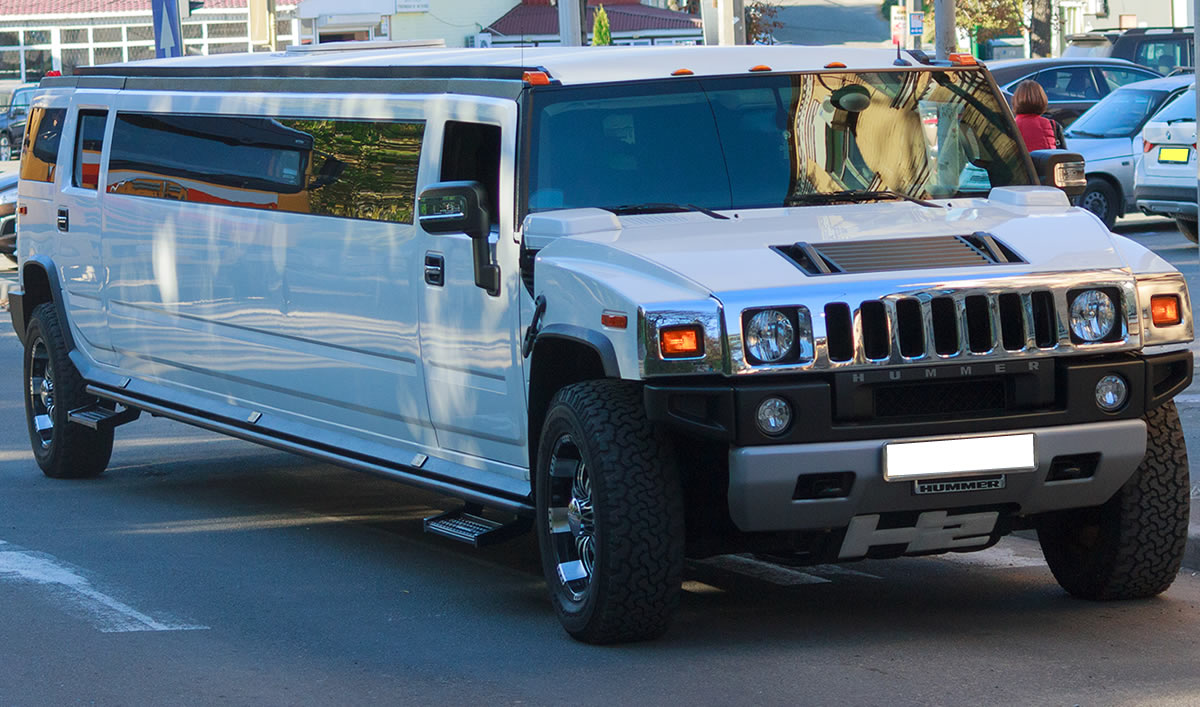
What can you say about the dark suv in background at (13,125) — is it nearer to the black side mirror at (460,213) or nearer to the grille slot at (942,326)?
the black side mirror at (460,213)

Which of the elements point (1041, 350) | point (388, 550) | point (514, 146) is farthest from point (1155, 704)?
point (388, 550)

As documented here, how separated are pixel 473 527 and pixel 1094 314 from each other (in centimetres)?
233

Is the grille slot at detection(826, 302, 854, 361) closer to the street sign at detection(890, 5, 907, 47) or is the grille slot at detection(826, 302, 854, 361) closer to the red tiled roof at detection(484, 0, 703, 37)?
the street sign at detection(890, 5, 907, 47)

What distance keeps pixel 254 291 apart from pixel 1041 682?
4.07 meters

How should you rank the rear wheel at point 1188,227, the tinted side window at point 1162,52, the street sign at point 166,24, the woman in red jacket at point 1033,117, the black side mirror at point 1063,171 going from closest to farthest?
1. the black side mirror at point 1063,171
2. the woman in red jacket at point 1033,117
3. the rear wheel at point 1188,227
4. the street sign at point 166,24
5. the tinted side window at point 1162,52

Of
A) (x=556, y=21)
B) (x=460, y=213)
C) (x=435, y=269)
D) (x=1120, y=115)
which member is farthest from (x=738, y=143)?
(x=556, y=21)

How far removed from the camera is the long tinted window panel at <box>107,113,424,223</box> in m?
7.52

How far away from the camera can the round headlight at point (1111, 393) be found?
19.8ft

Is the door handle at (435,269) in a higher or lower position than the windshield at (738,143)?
lower

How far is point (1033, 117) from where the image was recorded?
13.8 metres

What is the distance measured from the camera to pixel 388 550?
8219mm

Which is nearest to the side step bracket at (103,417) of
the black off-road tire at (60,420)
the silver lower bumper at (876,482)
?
the black off-road tire at (60,420)

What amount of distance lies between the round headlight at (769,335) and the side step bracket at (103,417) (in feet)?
16.5

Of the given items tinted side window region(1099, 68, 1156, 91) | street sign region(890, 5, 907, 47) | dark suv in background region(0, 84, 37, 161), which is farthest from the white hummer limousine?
dark suv in background region(0, 84, 37, 161)
